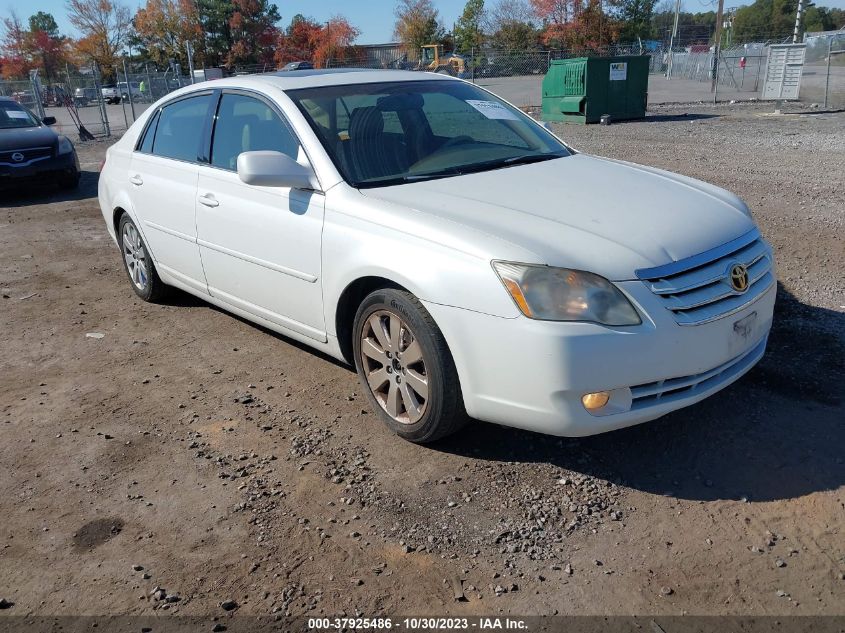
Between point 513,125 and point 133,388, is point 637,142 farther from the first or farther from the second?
point 133,388

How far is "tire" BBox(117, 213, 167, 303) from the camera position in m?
→ 5.74

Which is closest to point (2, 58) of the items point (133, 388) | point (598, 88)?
point (598, 88)

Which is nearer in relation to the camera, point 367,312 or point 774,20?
point 367,312

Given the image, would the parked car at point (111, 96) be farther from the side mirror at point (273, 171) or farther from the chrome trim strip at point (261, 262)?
the side mirror at point (273, 171)

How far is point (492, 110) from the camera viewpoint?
4.75m

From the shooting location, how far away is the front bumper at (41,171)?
36.7ft

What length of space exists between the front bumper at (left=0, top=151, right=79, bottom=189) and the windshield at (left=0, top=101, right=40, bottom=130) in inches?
45.0

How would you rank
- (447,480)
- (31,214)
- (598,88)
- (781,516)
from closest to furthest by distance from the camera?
(781,516)
(447,480)
(31,214)
(598,88)

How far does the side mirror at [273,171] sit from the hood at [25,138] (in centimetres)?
931

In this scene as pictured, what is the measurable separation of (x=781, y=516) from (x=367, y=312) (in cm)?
200

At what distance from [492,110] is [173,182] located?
2185 millimetres

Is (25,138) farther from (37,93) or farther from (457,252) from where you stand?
(457,252)

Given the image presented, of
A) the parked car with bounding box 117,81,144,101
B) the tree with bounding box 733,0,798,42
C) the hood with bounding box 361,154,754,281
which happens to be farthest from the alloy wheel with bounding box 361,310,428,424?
the tree with bounding box 733,0,798,42

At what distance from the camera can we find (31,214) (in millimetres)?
10383
